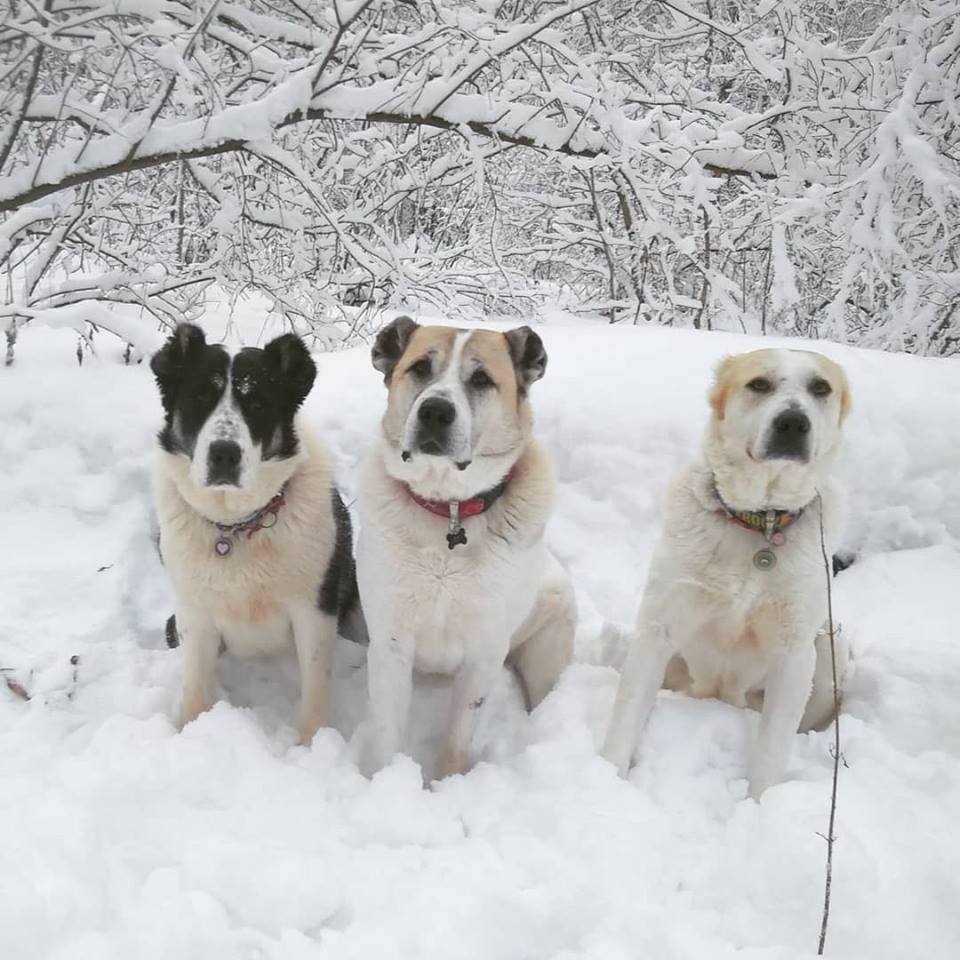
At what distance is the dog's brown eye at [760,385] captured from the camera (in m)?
2.77

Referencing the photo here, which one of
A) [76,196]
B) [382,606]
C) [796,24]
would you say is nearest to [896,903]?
[382,606]

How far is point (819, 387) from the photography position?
276 cm

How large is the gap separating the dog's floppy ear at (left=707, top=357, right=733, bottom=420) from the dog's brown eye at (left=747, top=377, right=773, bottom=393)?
4.2 inches

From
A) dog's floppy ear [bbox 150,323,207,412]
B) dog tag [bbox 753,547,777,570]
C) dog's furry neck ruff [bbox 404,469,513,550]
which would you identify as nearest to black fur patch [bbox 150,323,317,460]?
dog's floppy ear [bbox 150,323,207,412]

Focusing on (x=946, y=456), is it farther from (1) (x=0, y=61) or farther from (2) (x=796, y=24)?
(1) (x=0, y=61)

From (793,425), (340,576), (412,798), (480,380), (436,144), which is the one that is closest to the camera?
(412,798)

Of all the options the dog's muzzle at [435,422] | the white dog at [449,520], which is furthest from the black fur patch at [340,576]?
the dog's muzzle at [435,422]

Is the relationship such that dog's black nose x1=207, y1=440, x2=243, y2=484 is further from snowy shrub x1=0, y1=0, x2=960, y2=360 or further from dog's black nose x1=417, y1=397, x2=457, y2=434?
snowy shrub x1=0, y1=0, x2=960, y2=360

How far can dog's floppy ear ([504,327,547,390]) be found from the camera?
9.37ft

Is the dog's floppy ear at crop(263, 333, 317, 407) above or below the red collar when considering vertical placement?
above

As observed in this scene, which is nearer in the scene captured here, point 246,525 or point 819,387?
point 819,387

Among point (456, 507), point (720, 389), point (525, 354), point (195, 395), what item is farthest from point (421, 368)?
point (720, 389)

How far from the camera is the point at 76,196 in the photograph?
14.9 feet

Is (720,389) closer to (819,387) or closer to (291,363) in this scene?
(819,387)
